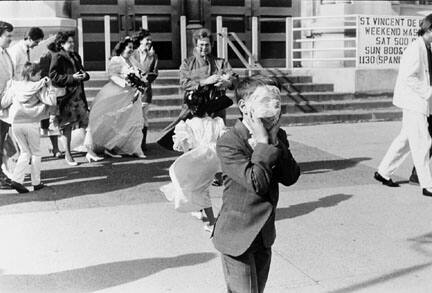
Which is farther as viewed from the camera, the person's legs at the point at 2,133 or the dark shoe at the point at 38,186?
the person's legs at the point at 2,133

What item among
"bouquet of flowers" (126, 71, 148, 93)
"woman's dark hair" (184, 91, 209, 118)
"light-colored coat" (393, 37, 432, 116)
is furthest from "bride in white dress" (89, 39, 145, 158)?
"light-colored coat" (393, 37, 432, 116)

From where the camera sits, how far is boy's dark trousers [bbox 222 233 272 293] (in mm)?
3420

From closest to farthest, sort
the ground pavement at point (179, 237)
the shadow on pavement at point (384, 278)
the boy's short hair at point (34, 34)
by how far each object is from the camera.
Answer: the shadow on pavement at point (384, 278) < the ground pavement at point (179, 237) < the boy's short hair at point (34, 34)

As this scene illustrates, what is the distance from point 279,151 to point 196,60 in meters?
3.74

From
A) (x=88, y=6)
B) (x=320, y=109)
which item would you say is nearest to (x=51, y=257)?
(x=320, y=109)

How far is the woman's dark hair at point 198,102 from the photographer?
665 cm

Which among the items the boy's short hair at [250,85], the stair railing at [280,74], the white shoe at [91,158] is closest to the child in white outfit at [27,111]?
the white shoe at [91,158]

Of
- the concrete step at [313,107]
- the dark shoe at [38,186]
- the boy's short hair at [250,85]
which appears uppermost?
the boy's short hair at [250,85]

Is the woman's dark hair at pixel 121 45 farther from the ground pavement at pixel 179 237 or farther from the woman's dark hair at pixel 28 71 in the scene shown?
the woman's dark hair at pixel 28 71

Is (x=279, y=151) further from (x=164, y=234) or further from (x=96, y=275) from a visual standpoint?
(x=164, y=234)

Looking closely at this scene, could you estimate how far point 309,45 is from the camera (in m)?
16.5

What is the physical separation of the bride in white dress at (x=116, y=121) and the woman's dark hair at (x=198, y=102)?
3.12 meters

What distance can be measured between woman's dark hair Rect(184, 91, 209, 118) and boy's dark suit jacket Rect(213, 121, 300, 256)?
3.22 meters

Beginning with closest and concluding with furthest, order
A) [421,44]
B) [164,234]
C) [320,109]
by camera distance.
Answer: [164,234] < [421,44] < [320,109]
